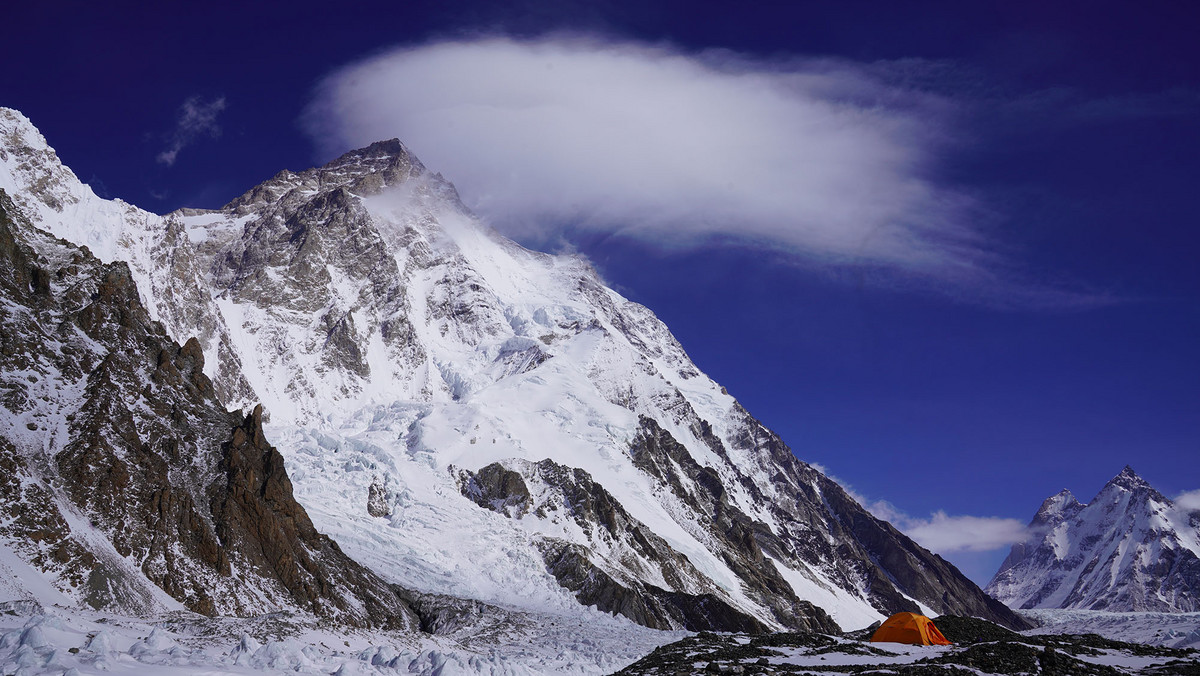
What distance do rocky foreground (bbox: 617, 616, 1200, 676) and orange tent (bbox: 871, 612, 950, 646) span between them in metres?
2.64

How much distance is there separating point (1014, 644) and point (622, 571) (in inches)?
3902

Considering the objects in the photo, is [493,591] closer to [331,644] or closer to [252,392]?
[331,644]

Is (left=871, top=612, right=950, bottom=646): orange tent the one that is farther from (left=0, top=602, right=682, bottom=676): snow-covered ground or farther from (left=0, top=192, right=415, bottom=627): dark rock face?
(left=0, top=192, right=415, bottom=627): dark rock face

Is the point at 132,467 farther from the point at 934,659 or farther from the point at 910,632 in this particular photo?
the point at 934,659

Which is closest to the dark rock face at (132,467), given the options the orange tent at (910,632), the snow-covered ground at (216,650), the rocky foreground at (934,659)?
the snow-covered ground at (216,650)

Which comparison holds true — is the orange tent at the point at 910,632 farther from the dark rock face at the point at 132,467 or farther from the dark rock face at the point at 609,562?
the dark rock face at the point at 609,562

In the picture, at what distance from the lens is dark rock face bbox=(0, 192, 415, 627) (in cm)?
5647

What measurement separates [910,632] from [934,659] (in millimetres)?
11107

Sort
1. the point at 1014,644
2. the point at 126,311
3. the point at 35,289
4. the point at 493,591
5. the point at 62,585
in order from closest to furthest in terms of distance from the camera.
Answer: the point at 1014,644 < the point at 62,585 < the point at 35,289 < the point at 126,311 < the point at 493,591

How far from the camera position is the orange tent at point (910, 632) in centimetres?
4566

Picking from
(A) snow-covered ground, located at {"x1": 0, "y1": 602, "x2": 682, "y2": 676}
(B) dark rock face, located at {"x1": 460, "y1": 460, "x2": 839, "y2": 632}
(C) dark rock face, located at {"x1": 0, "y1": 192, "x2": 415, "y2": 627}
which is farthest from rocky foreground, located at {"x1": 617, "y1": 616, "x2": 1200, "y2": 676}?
(B) dark rock face, located at {"x1": 460, "y1": 460, "x2": 839, "y2": 632}

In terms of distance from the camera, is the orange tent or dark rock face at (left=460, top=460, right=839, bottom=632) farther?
dark rock face at (left=460, top=460, right=839, bottom=632)

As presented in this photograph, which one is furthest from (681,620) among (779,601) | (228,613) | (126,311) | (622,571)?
(126,311)

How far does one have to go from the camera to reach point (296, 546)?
2950 inches
